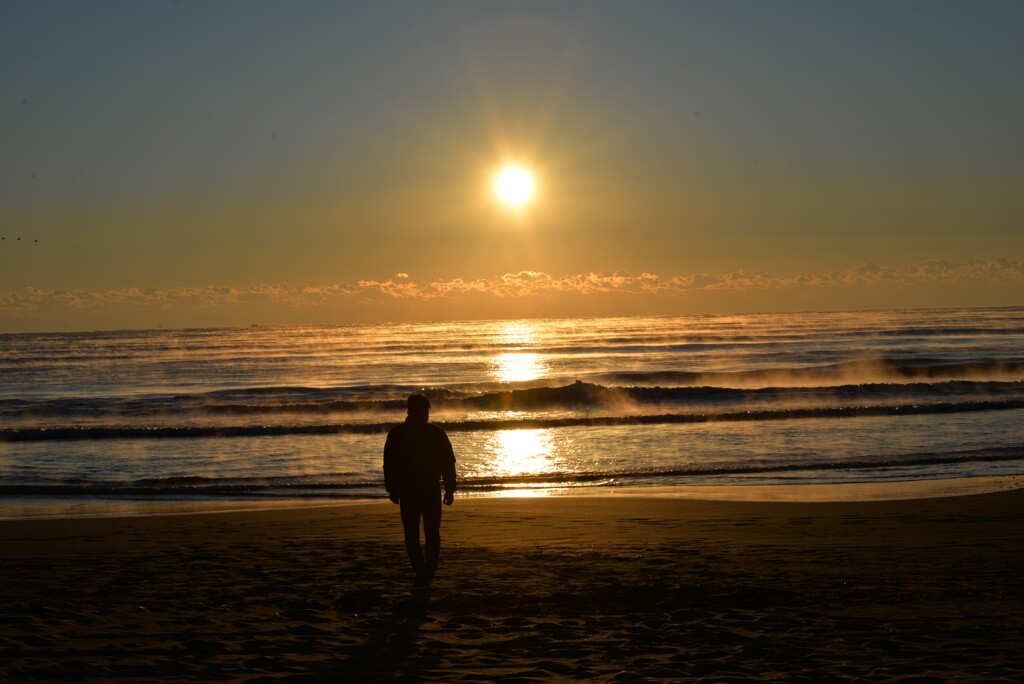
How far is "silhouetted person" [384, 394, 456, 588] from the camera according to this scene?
29.0 ft

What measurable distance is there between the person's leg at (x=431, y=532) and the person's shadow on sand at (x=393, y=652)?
0.70 meters

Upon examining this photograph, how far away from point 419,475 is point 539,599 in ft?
4.95

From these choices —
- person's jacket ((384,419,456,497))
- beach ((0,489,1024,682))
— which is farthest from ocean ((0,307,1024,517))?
person's jacket ((384,419,456,497))

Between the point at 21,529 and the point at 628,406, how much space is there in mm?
27375

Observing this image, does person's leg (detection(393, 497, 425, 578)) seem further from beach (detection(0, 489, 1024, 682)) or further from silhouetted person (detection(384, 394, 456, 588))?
beach (detection(0, 489, 1024, 682))

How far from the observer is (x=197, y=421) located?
34844 millimetres

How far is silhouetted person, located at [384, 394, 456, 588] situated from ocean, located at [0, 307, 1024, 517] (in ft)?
24.6

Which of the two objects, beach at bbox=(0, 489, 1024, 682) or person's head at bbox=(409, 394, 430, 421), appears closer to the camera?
beach at bbox=(0, 489, 1024, 682)

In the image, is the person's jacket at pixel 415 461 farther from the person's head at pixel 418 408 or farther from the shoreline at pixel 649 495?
the shoreline at pixel 649 495

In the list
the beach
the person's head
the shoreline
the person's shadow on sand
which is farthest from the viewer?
the shoreline

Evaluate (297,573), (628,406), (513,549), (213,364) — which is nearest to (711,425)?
(628,406)

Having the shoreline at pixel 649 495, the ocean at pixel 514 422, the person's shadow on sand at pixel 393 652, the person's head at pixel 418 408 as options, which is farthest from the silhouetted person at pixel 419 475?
the ocean at pixel 514 422

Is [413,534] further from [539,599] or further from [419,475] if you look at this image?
[539,599]

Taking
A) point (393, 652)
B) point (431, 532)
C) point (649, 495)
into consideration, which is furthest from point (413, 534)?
point (649, 495)
